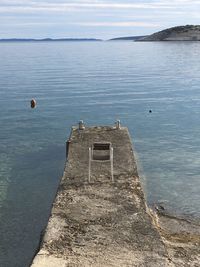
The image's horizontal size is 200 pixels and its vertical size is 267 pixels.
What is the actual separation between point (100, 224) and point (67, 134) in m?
21.0

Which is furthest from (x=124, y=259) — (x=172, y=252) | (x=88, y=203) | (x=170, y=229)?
(x=170, y=229)

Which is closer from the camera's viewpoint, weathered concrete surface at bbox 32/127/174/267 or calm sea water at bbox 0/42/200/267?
weathered concrete surface at bbox 32/127/174/267

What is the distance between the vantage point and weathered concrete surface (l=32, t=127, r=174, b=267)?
13055 millimetres

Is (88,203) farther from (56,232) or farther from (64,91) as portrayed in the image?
(64,91)

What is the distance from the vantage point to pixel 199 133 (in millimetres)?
36031

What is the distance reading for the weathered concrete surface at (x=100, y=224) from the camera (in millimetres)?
13055

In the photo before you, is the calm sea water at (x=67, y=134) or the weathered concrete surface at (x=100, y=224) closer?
the weathered concrete surface at (x=100, y=224)

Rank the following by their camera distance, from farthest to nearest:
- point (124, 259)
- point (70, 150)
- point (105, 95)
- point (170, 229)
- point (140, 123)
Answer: point (105, 95)
point (140, 123)
point (70, 150)
point (170, 229)
point (124, 259)

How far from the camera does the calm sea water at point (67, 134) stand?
69.5ft

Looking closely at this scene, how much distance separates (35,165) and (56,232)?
1360cm

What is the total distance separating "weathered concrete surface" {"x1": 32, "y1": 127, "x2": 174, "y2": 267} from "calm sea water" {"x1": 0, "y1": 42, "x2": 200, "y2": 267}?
2.61 meters

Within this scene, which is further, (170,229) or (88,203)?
(170,229)

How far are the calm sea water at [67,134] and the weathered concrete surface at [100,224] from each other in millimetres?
2607

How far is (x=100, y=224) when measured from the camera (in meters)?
15.4
